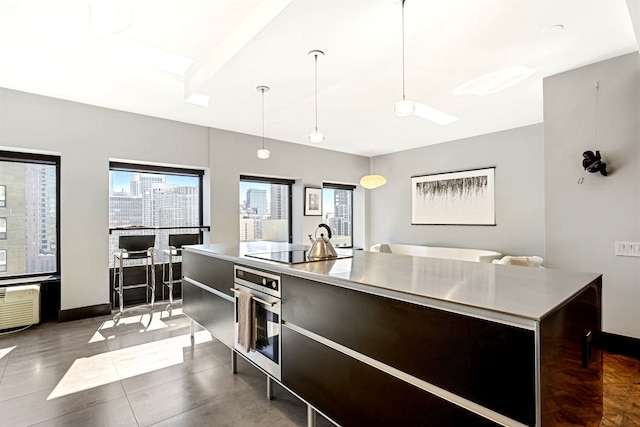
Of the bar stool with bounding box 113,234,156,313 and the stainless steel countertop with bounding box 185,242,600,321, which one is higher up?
the stainless steel countertop with bounding box 185,242,600,321

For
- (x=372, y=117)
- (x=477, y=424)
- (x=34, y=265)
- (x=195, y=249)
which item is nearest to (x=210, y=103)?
(x=195, y=249)

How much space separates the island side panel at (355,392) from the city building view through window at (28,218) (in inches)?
153

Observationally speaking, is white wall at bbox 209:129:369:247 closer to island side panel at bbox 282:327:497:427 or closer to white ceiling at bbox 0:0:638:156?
white ceiling at bbox 0:0:638:156

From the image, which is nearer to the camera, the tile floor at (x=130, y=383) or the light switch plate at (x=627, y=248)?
the tile floor at (x=130, y=383)

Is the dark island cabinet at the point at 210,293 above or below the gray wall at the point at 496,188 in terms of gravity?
below

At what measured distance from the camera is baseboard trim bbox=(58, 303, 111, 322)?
386 centimetres

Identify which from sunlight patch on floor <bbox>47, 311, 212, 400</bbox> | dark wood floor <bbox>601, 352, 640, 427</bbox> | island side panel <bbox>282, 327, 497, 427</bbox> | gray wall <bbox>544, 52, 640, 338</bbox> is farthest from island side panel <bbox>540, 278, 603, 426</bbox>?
sunlight patch on floor <bbox>47, 311, 212, 400</bbox>

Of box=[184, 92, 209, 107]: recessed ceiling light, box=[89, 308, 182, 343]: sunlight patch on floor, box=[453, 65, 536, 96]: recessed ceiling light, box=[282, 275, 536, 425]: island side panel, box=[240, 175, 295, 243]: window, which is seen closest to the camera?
box=[282, 275, 536, 425]: island side panel

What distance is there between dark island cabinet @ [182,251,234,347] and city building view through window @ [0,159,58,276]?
2.16 meters

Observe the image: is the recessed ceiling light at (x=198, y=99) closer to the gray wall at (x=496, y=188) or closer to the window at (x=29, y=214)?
the window at (x=29, y=214)

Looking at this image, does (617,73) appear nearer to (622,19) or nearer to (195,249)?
(622,19)

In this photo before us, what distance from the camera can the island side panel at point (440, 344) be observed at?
3.15ft

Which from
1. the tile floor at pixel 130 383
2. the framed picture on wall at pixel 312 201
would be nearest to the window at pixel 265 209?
the framed picture on wall at pixel 312 201

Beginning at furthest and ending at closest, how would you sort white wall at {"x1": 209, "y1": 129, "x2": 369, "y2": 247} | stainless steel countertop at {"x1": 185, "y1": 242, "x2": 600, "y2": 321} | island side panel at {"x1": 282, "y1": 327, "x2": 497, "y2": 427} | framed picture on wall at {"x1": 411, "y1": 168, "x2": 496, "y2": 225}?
framed picture on wall at {"x1": 411, "y1": 168, "x2": 496, "y2": 225}, white wall at {"x1": 209, "y1": 129, "x2": 369, "y2": 247}, island side panel at {"x1": 282, "y1": 327, "x2": 497, "y2": 427}, stainless steel countertop at {"x1": 185, "y1": 242, "x2": 600, "y2": 321}
